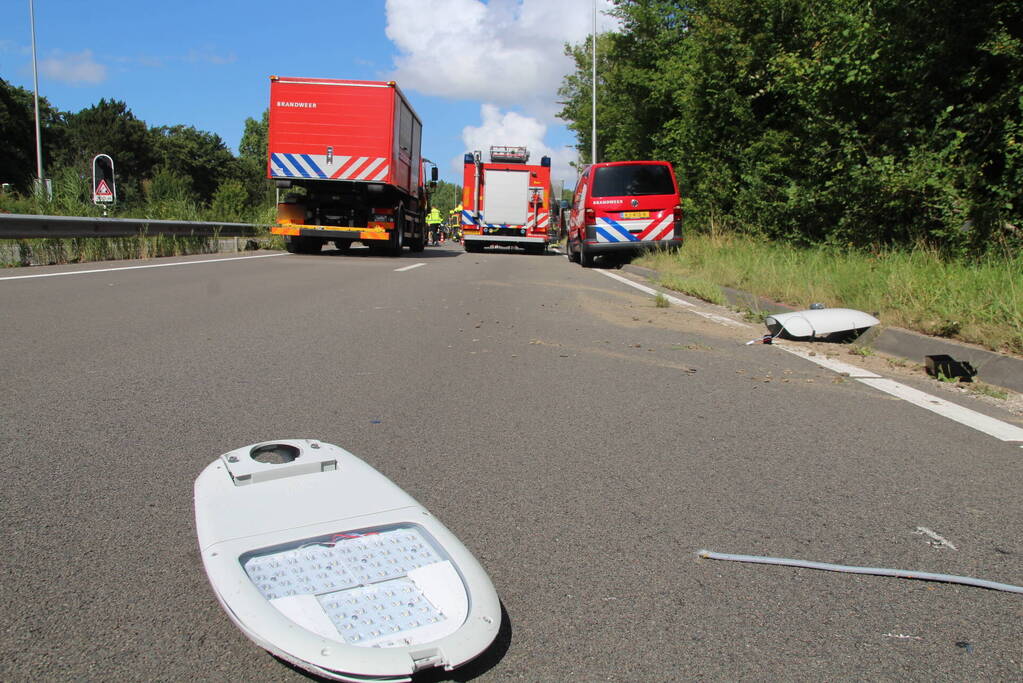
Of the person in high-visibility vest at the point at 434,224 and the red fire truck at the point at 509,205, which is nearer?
the red fire truck at the point at 509,205

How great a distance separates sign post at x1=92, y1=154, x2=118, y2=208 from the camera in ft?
56.0

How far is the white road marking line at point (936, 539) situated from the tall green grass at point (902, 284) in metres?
3.38

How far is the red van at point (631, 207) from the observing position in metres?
16.6

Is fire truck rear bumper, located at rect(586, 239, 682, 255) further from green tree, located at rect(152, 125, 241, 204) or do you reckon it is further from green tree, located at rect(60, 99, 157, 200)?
green tree, located at rect(152, 125, 241, 204)

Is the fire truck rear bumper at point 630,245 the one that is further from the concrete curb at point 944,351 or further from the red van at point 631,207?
the concrete curb at point 944,351

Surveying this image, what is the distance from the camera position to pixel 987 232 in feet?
28.6

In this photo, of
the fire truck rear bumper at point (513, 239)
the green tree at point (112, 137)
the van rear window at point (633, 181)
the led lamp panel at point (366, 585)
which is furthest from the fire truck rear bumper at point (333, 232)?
the green tree at point (112, 137)

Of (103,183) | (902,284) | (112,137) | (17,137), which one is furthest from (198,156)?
(902,284)

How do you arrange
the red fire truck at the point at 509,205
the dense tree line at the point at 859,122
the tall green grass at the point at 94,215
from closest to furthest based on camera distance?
the dense tree line at the point at 859,122 < the tall green grass at the point at 94,215 < the red fire truck at the point at 509,205

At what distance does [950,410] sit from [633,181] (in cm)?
1261

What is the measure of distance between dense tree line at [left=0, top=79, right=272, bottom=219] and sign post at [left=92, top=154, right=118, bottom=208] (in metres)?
10.2

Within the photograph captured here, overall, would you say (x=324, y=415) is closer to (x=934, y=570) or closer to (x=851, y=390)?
(x=934, y=570)

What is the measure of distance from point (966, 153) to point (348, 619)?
32.3 ft

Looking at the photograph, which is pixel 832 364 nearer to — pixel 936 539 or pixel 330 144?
pixel 936 539
